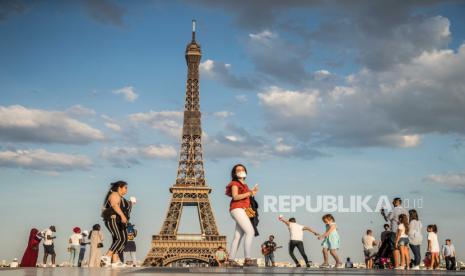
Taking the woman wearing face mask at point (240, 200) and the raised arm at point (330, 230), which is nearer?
the woman wearing face mask at point (240, 200)

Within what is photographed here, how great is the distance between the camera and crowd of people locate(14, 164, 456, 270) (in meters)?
14.0

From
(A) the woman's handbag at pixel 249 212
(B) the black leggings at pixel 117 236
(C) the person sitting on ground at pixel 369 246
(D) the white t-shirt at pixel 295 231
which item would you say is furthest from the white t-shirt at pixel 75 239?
(A) the woman's handbag at pixel 249 212

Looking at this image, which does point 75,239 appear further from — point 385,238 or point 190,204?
point 190,204

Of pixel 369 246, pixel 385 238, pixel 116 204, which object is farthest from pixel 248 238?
pixel 369 246

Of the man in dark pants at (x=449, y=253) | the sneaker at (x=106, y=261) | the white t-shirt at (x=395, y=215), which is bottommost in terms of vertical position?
the sneaker at (x=106, y=261)

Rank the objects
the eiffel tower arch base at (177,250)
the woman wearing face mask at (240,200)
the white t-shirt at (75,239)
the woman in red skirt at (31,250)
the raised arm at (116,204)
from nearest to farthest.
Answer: the woman wearing face mask at (240,200) < the raised arm at (116,204) < the woman in red skirt at (31,250) < the white t-shirt at (75,239) < the eiffel tower arch base at (177,250)

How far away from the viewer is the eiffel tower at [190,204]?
7381cm

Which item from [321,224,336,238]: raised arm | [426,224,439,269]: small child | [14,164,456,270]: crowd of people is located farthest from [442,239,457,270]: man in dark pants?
[321,224,336,238]: raised arm

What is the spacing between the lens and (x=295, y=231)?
18.8 metres

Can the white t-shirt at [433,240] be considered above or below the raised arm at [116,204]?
below

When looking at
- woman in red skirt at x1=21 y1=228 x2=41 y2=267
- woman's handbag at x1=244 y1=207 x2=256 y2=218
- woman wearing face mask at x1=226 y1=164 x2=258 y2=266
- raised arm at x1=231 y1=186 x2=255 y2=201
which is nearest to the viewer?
raised arm at x1=231 y1=186 x2=255 y2=201

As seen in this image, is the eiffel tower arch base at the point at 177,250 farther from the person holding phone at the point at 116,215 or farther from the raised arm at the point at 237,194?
the raised arm at the point at 237,194

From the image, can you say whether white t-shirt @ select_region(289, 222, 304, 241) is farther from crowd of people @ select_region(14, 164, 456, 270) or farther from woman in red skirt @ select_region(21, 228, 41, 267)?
woman in red skirt @ select_region(21, 228, 41, 267)

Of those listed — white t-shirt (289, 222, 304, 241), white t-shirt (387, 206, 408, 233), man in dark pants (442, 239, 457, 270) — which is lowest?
man in dark pants (442, 239, 457, 270)
